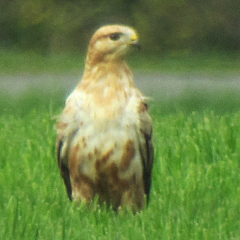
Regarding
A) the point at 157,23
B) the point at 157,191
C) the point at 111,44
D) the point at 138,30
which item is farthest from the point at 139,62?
the point at 111,44

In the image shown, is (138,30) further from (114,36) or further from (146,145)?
(146,145)

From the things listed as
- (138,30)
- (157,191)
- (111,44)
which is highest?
(111,44)

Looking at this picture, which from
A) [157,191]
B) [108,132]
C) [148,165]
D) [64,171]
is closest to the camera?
[108,132]

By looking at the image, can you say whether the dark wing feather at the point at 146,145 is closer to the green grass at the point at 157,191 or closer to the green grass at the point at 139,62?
the green grass at the point at 157,191

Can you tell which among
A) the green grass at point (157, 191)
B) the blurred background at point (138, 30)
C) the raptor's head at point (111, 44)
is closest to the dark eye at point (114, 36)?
the raptor's head at point (111, 44)

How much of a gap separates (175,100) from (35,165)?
4736 mm

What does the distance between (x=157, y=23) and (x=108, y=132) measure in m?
15.3

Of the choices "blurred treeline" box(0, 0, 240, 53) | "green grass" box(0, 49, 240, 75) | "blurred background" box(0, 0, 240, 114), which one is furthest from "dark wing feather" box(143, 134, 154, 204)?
"blurred treeline" box(0, 0, 240, 53)

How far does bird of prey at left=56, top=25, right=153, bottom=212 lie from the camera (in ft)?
16.9

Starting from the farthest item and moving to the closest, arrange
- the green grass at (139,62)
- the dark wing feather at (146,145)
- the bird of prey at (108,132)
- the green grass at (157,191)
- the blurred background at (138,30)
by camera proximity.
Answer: the blurred background at (138,30)
the green grass at (139,62)
the dark wing feather at (146,145)
the bird of prey at (108,132)
the green grass at (157,191)

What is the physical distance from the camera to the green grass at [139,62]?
61.2ft

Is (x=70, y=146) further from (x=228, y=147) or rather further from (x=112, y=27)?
(x=228, y=147)

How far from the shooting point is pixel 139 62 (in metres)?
20.0

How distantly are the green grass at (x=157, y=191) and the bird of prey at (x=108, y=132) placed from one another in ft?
0.46
